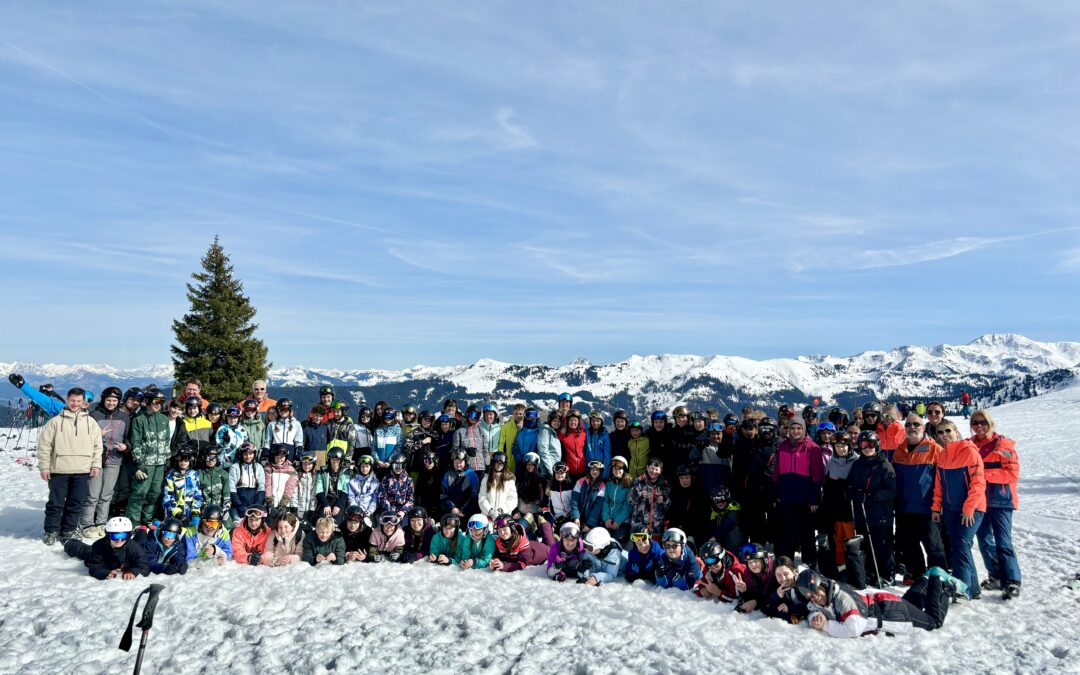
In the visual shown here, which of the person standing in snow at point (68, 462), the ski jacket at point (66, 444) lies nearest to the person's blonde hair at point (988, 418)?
the person standing in snow at point (68, 462)

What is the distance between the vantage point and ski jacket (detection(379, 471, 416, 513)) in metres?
12.7

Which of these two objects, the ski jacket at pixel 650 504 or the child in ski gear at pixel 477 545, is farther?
the ski jacket at pixel 650 504

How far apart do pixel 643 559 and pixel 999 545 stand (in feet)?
17.6

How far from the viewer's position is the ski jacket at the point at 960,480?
9633 millimetres

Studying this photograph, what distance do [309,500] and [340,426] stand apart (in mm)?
1763

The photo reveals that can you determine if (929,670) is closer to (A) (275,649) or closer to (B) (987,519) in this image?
(B) (987,519)

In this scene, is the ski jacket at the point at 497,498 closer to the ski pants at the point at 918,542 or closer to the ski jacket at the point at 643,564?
the ski jacket at the point at 643,564

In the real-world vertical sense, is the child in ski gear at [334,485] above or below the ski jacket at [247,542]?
above

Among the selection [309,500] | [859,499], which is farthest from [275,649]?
[859,499]

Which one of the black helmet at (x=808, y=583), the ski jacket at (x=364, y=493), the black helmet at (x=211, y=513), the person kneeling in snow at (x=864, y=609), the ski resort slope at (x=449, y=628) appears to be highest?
the ski jacket at (x=364, y=493)

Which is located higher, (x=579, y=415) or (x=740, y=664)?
(x=579, y=415)

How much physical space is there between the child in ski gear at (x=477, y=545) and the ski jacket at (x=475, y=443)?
80.1 inches

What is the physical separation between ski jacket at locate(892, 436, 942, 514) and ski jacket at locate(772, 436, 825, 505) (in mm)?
1159

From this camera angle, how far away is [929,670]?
7.66 m
